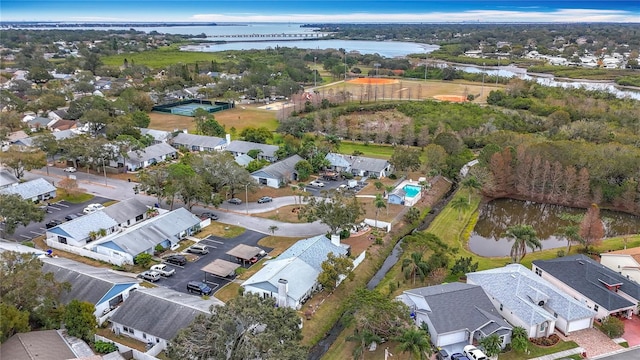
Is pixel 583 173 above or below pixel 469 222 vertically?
above

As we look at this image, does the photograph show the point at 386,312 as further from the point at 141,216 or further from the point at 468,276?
the point at 141,216

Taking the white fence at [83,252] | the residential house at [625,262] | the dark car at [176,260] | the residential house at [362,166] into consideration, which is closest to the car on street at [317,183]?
the residential house at [362,166]

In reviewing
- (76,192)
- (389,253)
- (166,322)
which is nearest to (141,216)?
(76,192)

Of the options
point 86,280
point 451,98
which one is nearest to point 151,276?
point 86,280

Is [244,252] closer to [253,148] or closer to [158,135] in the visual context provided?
[253,148]

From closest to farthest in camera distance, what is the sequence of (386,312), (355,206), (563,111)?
1. (386,312)
2. (355,206)
3. (563,111)

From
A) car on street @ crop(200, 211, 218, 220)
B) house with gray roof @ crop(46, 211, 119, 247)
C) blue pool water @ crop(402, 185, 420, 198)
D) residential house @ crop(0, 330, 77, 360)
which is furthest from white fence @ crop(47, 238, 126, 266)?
blue pool water @ crop(402, 185, 420, 198)
